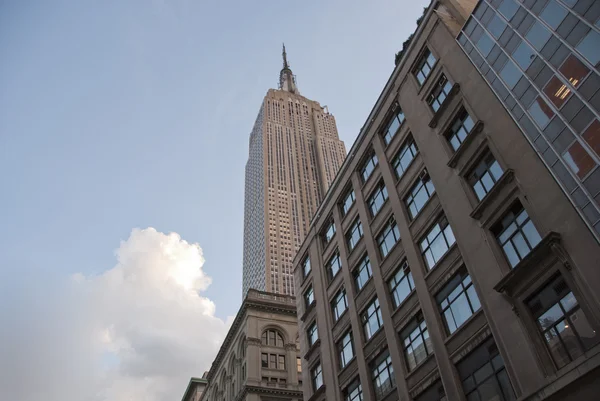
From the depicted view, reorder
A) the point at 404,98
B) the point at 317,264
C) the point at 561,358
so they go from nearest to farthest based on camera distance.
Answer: the point at 561,358 → the point at 404,98 → the point at 317,264

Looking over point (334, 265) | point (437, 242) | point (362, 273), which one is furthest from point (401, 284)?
point (334, 265)

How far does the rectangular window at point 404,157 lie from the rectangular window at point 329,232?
8549 millimetres

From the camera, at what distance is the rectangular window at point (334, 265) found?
3539 cm

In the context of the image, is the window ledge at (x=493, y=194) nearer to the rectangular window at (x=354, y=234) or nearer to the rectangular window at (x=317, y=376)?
the rectangular window at (x=354, y=234)

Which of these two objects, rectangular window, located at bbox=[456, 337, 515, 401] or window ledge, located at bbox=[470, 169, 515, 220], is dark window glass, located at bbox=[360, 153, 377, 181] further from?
rectangular window, located at bbox=[456, 337, 515, 401]

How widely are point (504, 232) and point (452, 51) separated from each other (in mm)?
11227

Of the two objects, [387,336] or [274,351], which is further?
[274,351]

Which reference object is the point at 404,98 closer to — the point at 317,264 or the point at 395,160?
the point at 395,160

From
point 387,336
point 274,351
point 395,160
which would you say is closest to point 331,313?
point 387,336

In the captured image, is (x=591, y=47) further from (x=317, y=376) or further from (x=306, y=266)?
(x=306, y=266)

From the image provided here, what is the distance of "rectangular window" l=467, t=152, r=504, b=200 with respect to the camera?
21969mm

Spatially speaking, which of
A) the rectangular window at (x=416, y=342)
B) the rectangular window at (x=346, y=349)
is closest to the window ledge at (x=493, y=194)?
the rectangular window at (x=416, y=342)

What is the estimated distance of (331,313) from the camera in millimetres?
34406

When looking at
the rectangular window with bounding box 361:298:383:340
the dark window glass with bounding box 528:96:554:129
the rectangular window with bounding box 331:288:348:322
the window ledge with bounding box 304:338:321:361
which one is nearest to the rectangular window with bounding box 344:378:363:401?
the rectangular window with bounding box 361:298:383:340
